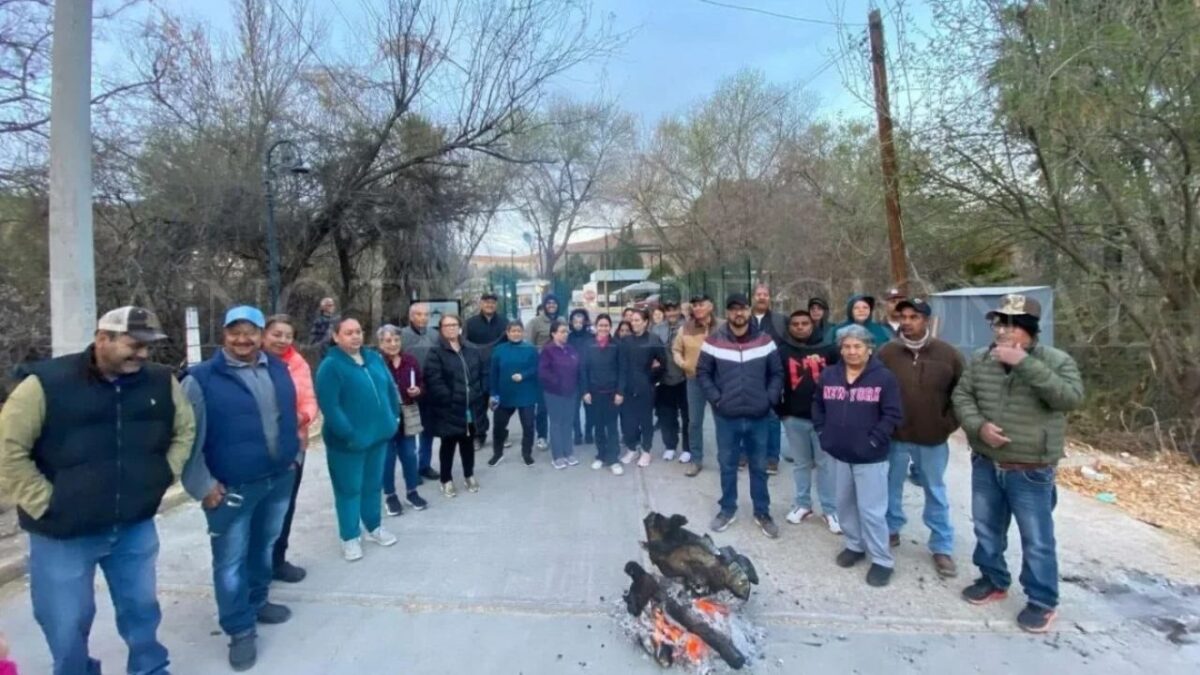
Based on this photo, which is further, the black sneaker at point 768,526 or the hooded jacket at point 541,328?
the hooded jacket at point 541,328

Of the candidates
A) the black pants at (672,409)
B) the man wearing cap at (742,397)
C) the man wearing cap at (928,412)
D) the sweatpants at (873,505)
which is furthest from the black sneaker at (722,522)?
the black pants at (672,409)

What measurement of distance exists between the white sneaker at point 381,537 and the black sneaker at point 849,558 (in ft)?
9.87

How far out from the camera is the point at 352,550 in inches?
156

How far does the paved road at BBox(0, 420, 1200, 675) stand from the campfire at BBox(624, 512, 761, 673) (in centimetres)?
13

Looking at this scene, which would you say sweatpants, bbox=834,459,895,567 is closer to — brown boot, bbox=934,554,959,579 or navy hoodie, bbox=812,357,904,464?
navy hoodie, bbox=812,357,904,464

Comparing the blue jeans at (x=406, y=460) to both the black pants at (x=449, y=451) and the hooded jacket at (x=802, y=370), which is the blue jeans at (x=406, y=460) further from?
the hooded jacket at (x=802, y=370)

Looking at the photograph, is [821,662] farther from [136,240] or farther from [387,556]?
[136,240]

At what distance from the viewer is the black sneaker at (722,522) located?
14.5ft

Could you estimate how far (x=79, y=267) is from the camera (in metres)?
3.86

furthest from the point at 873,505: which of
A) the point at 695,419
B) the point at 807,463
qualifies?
the point at 695,419

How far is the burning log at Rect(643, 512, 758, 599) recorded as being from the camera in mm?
3066

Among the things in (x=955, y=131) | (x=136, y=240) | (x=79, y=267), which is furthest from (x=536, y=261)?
(x=79, y=267)

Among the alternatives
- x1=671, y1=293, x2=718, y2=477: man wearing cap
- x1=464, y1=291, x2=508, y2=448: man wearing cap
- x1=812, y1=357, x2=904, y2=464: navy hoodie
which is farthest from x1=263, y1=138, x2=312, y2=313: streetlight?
x1=812, y1=357, x2=904, y2=464: navy hoodie

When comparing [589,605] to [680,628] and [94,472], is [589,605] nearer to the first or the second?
[680,628]
